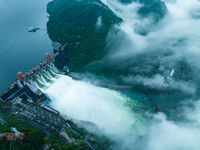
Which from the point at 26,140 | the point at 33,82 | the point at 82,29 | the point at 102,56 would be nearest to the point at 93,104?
the point at 26,140

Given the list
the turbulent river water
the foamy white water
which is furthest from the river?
the foamy white water

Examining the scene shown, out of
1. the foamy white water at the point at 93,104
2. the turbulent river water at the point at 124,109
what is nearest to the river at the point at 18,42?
the turbulent river water at the point at 124,109

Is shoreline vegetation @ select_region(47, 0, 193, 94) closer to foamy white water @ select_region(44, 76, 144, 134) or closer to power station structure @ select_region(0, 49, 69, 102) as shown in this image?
foamy white water @ select_region(44, 76, 144, 134)

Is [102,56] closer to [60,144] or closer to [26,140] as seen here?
[60,144]

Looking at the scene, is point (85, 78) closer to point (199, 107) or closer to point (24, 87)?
point (24, 87)

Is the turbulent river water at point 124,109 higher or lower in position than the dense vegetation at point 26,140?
higher

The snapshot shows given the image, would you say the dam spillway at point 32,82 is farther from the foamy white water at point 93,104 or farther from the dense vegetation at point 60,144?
the dense vegetation at point 60,144

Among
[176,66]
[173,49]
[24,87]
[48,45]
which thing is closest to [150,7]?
[173,49]
